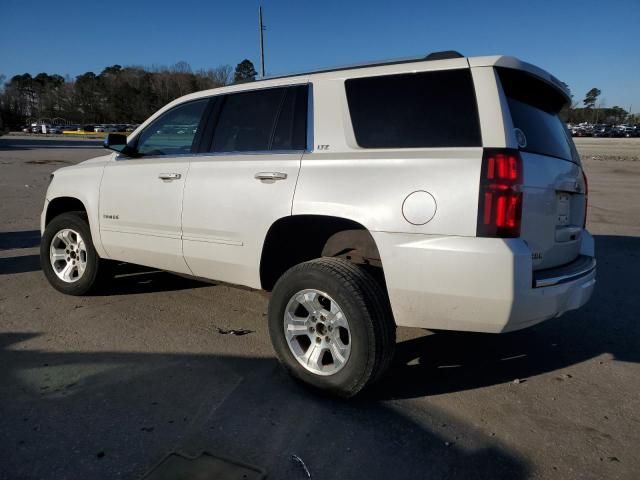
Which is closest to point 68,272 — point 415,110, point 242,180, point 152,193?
point 152,193

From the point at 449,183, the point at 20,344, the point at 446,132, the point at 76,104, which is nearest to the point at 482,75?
the point at 446,132

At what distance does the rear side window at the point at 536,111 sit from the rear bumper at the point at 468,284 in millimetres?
664

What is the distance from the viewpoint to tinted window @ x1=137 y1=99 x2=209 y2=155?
14.0 feet

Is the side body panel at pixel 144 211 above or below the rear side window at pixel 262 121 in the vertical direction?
below

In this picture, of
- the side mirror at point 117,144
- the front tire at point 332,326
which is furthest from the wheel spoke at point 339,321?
the side mirror at point 117,144

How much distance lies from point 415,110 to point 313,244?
123 cm

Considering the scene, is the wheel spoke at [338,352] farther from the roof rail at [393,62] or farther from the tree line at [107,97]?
the tree line at [107,97]

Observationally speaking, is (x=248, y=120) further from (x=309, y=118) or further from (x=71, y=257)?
(x=71, y=257)

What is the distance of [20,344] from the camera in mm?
3854

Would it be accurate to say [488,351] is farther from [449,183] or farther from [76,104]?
[76,104]

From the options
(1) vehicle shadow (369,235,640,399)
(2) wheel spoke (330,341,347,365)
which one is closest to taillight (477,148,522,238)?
(2) wheel spoke (330,341,347,365)

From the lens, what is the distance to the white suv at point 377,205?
8.93 feet

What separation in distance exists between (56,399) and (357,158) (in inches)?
90.4

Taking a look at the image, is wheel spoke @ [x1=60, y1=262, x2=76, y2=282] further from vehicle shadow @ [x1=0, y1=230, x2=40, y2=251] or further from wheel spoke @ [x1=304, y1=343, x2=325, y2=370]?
wheel spoke @ [x1=304, y1=343, x2=325, y2=370]
